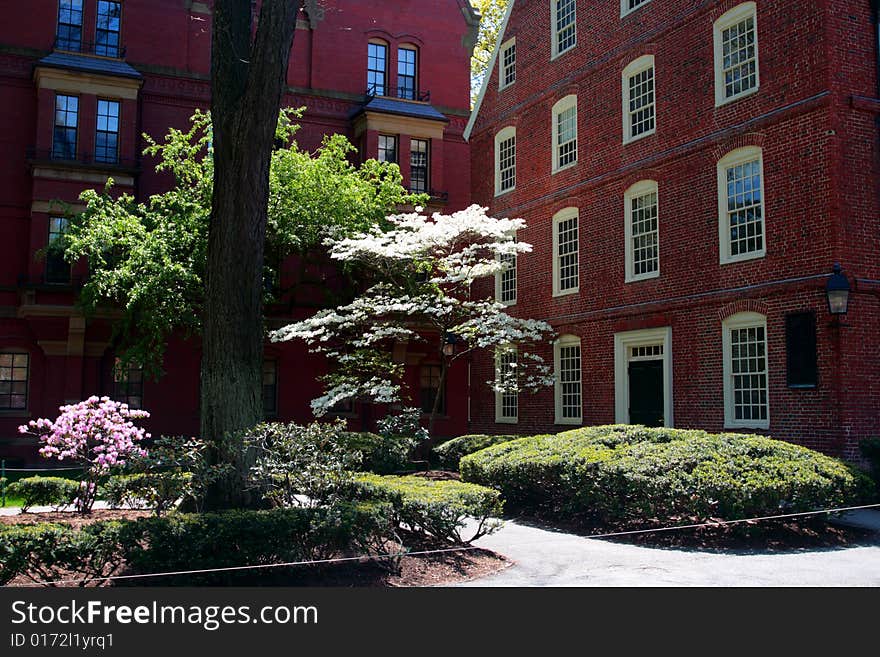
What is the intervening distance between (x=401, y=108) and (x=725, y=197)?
1525 cm

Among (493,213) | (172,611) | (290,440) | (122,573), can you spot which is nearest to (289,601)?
(172,611)

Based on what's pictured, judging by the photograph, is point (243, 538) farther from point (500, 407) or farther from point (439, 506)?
point (500, 407)

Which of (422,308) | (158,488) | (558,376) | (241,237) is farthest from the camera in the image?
(558,376)

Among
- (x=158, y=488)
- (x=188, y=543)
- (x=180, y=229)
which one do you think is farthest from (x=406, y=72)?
(x=188, y=543)

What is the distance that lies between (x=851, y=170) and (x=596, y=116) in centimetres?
787

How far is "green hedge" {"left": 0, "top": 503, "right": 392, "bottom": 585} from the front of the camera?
7.52 m

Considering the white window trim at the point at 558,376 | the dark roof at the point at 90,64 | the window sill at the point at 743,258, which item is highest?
the dark roof at the point at 90,64

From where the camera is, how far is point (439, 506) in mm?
9664

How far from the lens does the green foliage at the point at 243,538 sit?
25.9 feet

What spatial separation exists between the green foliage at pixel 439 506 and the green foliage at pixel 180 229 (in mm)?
13462

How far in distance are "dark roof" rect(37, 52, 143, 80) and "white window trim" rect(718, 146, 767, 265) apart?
59.3 ft

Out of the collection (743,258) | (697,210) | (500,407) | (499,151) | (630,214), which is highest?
(499,151)

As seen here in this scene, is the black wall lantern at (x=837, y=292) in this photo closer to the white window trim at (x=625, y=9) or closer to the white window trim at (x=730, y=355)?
the white window trim at (x=730, y=355)

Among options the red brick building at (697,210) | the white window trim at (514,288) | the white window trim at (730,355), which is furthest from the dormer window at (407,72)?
the white window trim at (730,355)
